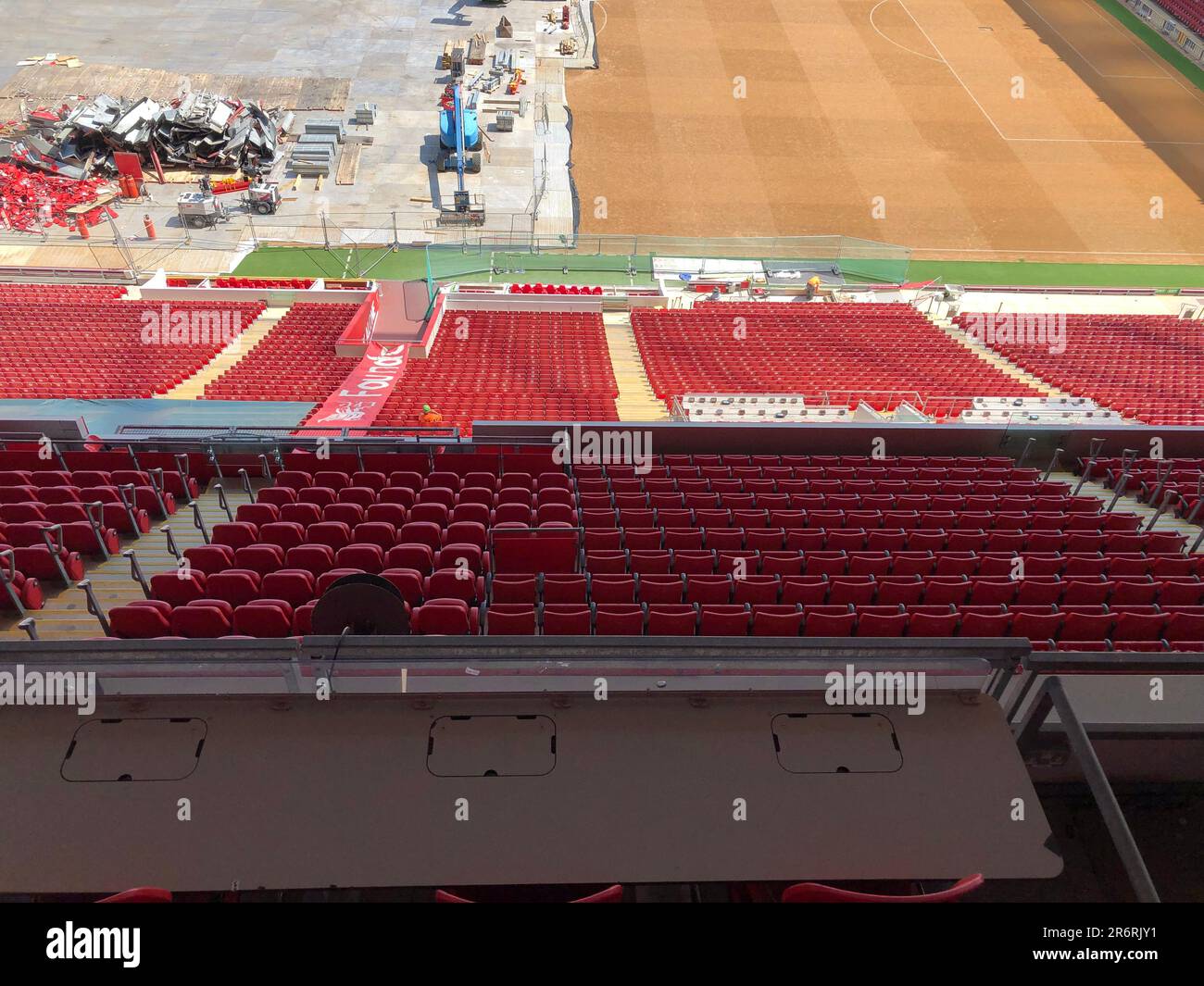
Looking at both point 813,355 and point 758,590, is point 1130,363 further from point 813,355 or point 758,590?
point 758,590

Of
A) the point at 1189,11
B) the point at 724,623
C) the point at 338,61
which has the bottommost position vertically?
the point at 724,623

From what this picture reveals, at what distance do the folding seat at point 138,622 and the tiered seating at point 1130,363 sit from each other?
51.2 ft

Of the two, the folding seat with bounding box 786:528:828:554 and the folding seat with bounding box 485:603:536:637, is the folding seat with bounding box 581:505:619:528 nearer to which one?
the folding seat with bounding box 786:528:828:554

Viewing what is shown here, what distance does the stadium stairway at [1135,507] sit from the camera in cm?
842

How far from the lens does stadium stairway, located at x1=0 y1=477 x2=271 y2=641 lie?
6.07 metres

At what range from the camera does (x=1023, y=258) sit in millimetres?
22562

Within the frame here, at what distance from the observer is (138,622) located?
525 centimetres

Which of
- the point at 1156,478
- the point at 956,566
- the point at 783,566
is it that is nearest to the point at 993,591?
the point at 956,566

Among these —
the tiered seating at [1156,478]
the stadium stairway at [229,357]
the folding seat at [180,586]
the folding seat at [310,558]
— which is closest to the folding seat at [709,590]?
the folding seat at [310,558]

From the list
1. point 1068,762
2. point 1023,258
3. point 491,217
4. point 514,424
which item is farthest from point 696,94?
point 1068,762

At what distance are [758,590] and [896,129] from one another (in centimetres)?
2897

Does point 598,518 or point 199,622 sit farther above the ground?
point 199,622
